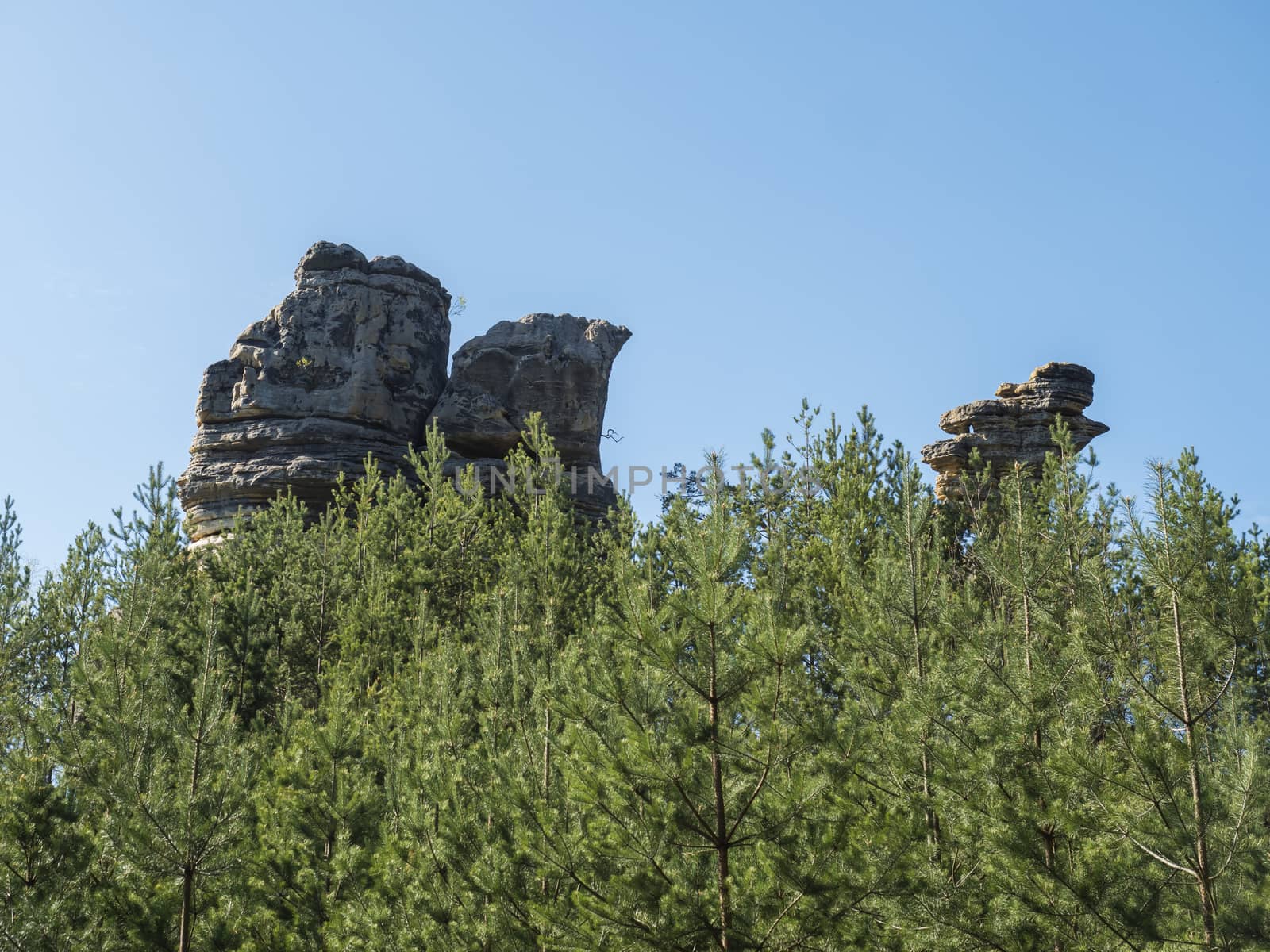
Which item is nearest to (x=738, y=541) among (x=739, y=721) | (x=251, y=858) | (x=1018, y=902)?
(x=739, y=721)

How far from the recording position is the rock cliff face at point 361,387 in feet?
121

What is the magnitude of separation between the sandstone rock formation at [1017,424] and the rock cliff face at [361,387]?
11.9m

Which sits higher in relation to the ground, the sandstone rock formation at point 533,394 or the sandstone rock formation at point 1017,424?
the sandstone rock formation at point 533,394

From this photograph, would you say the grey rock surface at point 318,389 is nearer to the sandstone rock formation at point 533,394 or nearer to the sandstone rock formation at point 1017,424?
the sandstone rock formation at point 533,394

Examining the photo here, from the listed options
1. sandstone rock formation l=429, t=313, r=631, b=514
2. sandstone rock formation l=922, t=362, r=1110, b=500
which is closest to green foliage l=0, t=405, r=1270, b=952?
sandstone rock formation l=922, t=362, r=1110, b=500

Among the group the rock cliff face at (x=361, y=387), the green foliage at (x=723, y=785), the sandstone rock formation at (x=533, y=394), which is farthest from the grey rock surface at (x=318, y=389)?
the green foliage at (x=723, y=785)

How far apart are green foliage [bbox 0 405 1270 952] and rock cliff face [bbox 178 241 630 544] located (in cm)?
2253

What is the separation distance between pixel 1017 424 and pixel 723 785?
25376mm

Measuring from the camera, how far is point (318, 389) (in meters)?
37.9

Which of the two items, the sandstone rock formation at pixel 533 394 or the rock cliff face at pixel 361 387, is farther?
the sandstone rock formation at pixel 533 394

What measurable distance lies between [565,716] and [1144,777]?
13.0ft

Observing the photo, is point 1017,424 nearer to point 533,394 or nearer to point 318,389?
point 533,394

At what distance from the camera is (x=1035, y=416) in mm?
31312

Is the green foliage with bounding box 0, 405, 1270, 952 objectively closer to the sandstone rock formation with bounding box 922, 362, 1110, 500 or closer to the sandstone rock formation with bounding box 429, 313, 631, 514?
the sandstone rock formation with bounding box 922, 362, 1110, 500
